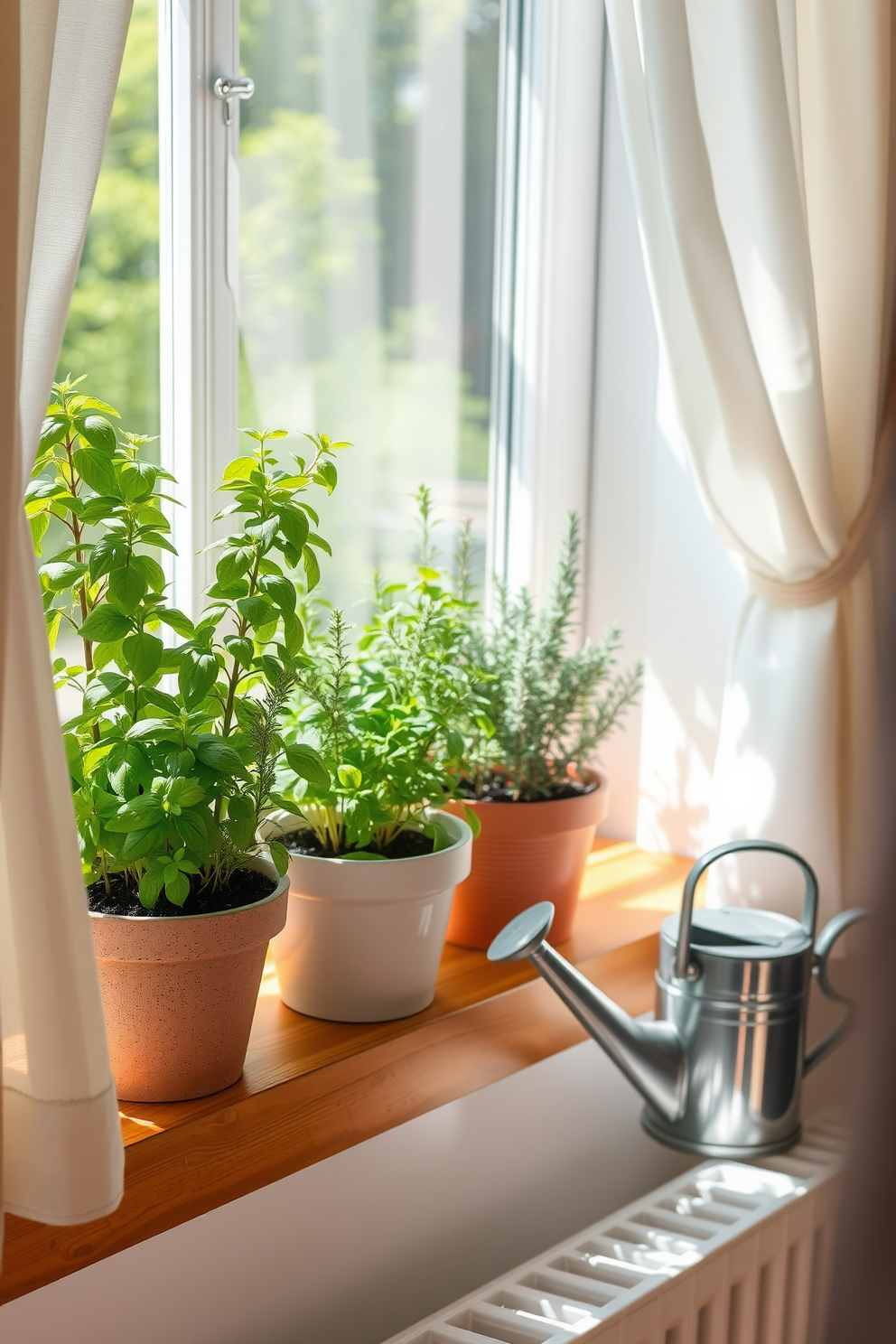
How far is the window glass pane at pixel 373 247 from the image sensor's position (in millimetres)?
1493

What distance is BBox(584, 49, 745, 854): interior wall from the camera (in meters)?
1.82

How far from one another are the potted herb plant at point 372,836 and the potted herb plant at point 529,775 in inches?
5.5

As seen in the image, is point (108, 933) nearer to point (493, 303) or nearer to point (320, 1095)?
point (320, 1095)

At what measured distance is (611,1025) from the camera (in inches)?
53.2

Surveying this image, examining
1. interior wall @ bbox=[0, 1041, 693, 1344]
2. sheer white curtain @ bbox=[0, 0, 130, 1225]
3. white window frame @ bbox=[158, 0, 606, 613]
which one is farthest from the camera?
white window frame @ bbox=[158, 0, 606, 613]

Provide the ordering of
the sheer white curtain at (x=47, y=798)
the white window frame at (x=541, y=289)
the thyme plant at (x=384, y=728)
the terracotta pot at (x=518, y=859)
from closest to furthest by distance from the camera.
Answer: the sheer white curtain at (x=47, y=798) → the thyme plant at (x=384, y=728) → the terracotta pot at (x=518, y=859) → the white window frame at (x=541, y=289)

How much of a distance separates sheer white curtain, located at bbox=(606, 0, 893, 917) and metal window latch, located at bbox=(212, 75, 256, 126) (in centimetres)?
42

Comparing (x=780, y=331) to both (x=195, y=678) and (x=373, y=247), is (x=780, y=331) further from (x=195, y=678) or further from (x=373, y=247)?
(x=195, y=678)

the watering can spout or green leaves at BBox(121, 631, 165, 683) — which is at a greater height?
green leaves at BBox(121, 631, 165, 683)

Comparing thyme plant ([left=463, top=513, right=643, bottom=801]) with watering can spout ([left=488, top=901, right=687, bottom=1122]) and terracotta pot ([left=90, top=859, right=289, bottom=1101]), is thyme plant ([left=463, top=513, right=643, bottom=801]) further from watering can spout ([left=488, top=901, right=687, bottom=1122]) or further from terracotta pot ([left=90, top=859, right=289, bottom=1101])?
terracotta pot ([left=90, top=859, right=289, bottom=1101])

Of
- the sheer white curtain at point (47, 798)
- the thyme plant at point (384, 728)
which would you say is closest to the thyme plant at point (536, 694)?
the thyme plant at point (384, 728)

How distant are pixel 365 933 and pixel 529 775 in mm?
396

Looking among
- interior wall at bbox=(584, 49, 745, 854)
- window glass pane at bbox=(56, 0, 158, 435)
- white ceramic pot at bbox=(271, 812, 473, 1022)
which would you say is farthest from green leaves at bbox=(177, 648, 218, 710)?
interior wall at bbox=(584, 49, 745, 854)

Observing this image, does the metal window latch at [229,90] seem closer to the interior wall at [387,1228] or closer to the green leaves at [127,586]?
the green leaves at [127,586]
